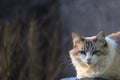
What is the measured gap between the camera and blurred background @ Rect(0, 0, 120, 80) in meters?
7.64

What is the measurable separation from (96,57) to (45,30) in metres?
4.64

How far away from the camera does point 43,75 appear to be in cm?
853

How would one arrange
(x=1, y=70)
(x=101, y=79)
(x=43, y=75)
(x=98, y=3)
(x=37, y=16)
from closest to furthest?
(x=101, y=79), (x=1, y=70), (x=43, y=75), (x=98, y=3), (x=37, y=16)

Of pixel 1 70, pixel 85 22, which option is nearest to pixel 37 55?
pixel 85 22

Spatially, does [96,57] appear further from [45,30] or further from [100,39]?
[45,30]

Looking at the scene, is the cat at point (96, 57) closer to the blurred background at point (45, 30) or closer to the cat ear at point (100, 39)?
the cat ear at point (100, 39)

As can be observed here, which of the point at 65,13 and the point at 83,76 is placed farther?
the point at 65,13

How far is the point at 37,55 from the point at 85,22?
1.07 metres

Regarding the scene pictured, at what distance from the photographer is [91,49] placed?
195 inches

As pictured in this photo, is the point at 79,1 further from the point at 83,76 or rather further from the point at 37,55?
the point at 83,76

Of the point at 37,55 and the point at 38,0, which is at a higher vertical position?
the point at 38,0

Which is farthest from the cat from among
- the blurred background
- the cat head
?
the blurred background

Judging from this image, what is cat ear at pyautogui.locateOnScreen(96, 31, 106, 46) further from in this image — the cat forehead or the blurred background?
the blurred background

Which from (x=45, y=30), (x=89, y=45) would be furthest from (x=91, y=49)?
(x=45, y=30)
